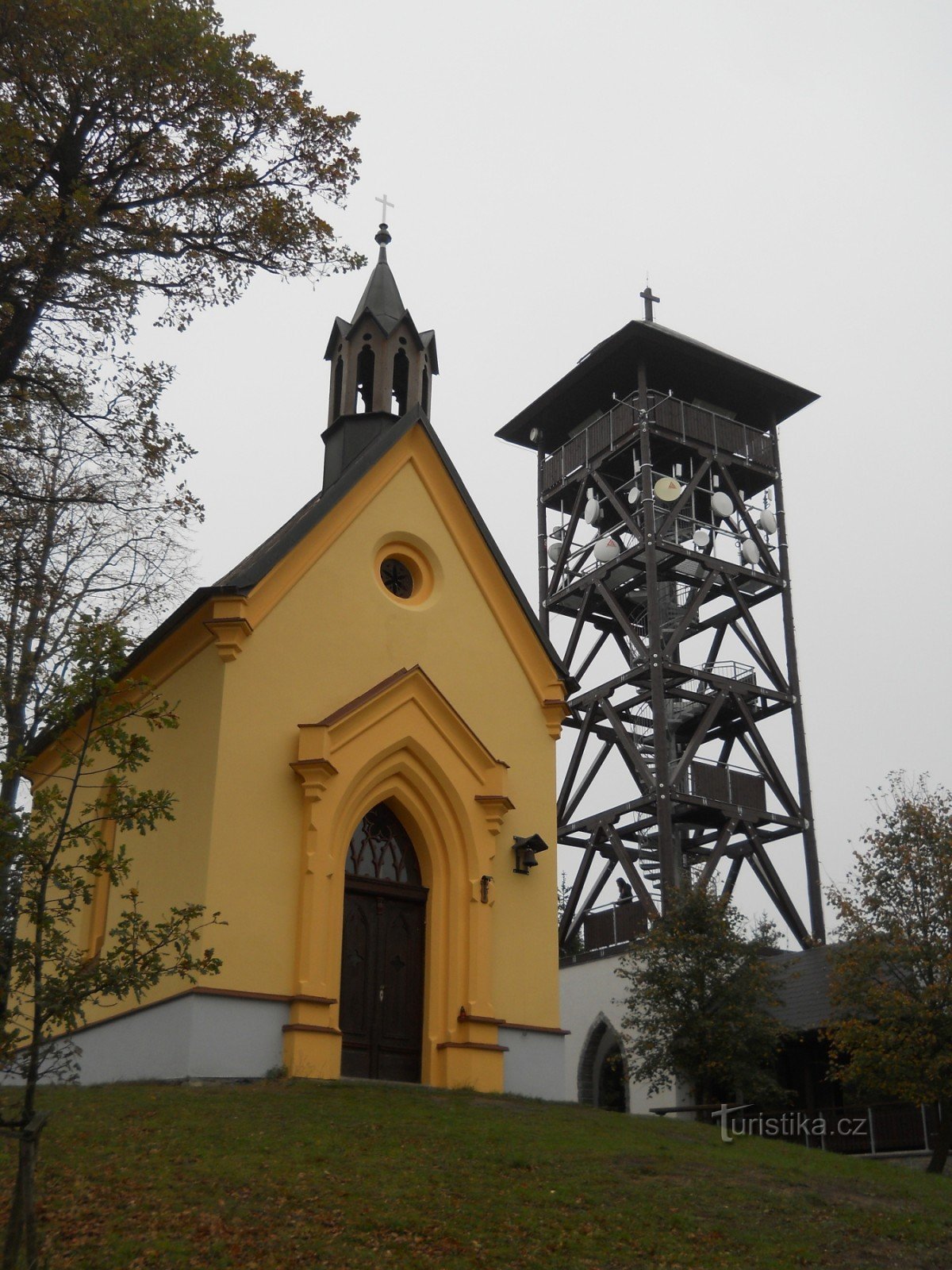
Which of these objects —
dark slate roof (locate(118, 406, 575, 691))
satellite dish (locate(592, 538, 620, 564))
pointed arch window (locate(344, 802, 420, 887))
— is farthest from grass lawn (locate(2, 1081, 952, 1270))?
satellite dish (locate(592, 538, 620, 564))

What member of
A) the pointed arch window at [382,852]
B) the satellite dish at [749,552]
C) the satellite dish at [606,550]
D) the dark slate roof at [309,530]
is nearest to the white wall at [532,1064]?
the pointed arch window at [382,852]

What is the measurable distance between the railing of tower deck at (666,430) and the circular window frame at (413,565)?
16740 mm

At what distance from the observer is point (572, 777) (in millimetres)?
34312

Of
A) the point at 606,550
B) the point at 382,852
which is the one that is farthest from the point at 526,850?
the point at 606,550

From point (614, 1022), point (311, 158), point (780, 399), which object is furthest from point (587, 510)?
point (311, 158)

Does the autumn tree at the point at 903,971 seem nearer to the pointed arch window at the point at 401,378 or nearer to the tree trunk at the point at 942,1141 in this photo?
the tree trunk at the point at 942,1141

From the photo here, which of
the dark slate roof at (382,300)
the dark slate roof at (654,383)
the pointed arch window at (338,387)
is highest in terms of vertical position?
the dark slate roof at (654,383)

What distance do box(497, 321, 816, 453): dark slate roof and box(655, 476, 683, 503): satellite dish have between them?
3.12 meters

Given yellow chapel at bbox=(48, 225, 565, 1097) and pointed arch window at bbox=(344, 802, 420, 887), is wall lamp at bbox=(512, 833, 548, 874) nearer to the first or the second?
yellow chapel at bbox=(48, 225, 565, 1097)

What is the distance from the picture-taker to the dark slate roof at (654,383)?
34406mm

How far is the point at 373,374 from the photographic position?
20.5 m

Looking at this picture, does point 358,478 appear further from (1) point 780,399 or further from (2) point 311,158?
(1) point 780,399

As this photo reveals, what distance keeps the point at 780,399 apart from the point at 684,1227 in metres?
29.4

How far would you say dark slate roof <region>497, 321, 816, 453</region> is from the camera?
113ft
